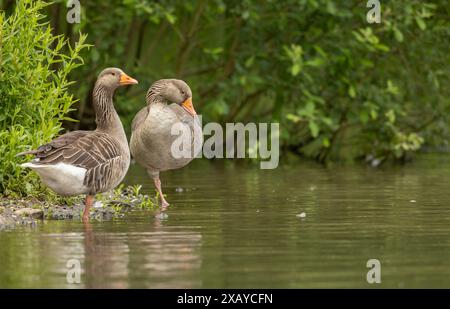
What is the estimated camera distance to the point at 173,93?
14.6 meters

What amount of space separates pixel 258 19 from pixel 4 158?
37.1ft

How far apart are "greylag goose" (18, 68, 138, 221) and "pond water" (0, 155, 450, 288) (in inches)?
17.4

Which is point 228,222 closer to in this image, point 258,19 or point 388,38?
point 258,19

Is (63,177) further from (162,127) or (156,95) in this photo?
(156,95)

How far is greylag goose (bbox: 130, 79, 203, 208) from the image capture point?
555 inches

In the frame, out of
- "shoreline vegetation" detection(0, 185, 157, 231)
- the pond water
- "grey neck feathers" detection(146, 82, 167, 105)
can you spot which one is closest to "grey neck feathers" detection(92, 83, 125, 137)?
"shoreline vegetation" detection(0, 185, 157, 231)

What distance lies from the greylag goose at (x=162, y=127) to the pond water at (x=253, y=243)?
2.09 ft

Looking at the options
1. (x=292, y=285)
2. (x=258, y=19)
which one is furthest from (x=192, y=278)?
(x=258, y=19)

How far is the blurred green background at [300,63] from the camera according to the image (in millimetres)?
22438

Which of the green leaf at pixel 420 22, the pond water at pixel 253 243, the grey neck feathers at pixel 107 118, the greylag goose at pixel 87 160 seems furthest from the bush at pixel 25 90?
the green leaf at pixel 420 22

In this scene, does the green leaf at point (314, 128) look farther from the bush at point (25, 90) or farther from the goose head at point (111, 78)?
the bush at point (25, 90)

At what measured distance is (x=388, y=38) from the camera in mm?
23875

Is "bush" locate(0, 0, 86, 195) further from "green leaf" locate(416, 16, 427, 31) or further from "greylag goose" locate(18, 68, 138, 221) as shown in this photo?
"green leaf" locate(416, 16, 427, 31)

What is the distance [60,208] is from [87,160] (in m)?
1.25
